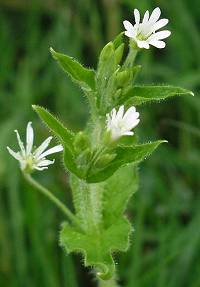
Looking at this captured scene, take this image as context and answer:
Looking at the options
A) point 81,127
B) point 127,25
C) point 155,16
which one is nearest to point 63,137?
point 127,25

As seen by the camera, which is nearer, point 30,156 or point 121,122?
point 121,122

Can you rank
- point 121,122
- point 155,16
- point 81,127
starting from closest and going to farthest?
point 121,122 → point 155,16 → point 81,127

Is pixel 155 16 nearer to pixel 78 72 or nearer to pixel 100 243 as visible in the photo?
pixel 78 72

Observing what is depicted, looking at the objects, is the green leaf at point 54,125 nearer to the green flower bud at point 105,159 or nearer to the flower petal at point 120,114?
the green flower bud at point 105,159

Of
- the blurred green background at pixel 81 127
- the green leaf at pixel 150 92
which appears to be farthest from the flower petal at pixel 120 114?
the blurred green background at pixel 81 127

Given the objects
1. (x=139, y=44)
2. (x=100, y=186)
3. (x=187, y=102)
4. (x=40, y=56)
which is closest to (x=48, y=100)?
(x=40, y=56)
